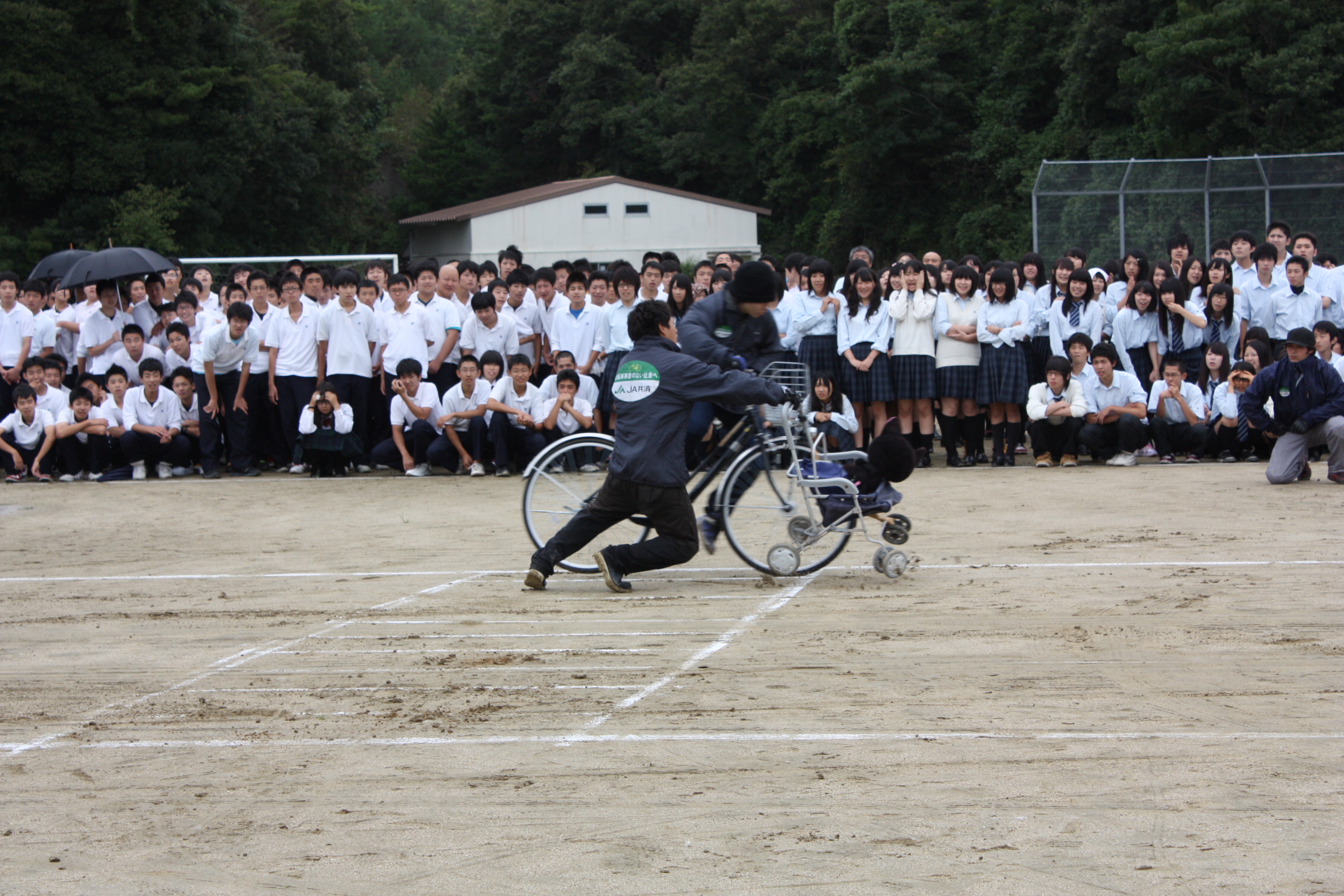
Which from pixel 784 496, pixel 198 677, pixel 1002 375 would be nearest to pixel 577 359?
pixel 1002 375

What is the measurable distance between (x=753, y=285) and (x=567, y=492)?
5.39 feet

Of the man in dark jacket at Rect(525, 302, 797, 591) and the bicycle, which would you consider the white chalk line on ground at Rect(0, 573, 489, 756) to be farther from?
the bicycle

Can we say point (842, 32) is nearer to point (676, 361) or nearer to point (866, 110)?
point (866, 110)

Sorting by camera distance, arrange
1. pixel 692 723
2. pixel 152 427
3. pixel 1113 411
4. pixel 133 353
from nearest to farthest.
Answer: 1. pixel 692 723
2. pixel 1113 411
3. pixel 152 427
4. pixel 133 353

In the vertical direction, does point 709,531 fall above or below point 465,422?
below

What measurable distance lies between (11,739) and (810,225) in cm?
5194

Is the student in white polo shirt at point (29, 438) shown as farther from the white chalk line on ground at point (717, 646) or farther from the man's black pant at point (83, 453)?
the white chalk line on ground at point (717, 646)

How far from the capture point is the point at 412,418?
13.1 meters

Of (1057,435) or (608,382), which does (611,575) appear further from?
(1057,435)

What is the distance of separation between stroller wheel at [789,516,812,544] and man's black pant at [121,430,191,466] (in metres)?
8.09

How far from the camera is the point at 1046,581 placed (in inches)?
285

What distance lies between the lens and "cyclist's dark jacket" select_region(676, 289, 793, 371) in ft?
24.1

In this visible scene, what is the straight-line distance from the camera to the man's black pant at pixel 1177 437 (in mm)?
12336

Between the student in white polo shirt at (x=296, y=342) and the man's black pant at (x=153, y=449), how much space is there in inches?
43.2
